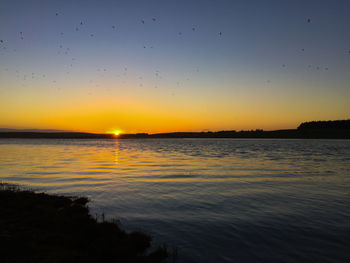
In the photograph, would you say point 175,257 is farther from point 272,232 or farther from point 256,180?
point 256,180

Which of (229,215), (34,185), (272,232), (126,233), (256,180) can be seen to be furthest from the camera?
(256,180)

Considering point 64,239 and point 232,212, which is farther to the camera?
point 232,212

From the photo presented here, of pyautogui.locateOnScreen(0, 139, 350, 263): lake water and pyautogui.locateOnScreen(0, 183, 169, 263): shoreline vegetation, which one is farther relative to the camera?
pyautogui.locateOnScreen(0, 139, 350, 263): lake water

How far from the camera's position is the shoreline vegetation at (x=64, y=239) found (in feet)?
25.1

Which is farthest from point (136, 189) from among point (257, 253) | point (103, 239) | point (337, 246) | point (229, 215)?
point (337, 246)

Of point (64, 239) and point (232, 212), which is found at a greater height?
point (64, 239)

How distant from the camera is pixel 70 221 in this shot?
434 inches

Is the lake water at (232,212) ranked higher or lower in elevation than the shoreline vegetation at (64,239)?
lower

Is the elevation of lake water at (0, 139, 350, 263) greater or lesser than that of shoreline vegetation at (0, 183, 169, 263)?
lesser

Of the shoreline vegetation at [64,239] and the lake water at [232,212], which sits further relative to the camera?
the lake water at [232,212]

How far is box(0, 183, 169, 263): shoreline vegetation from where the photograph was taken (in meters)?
7.65

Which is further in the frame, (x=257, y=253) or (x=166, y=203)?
(x=166, y=203)

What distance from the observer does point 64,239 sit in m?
8.95

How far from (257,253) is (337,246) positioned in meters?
3.17
